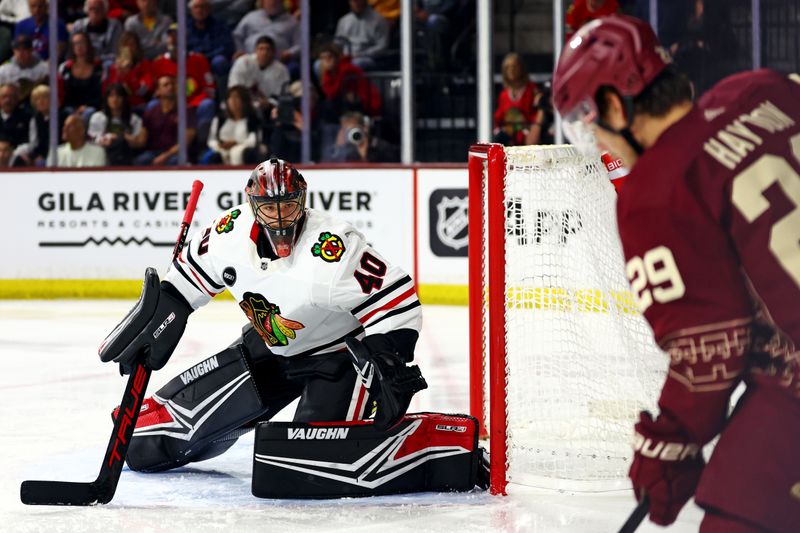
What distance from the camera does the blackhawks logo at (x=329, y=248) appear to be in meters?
3.05

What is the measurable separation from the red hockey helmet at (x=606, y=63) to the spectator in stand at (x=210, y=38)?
7.00 meters

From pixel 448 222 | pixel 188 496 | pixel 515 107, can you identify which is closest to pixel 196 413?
pixel 188 496

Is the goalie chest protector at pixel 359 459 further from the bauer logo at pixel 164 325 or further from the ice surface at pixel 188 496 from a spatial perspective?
the bauer logo at pixel 164 325

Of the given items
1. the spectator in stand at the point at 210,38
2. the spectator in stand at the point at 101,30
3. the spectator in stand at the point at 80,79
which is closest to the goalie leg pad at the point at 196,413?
the spectator in stand at the point at 210,38

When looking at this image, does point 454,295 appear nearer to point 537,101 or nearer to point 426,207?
point 426,207

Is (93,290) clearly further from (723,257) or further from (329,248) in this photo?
(723,257)

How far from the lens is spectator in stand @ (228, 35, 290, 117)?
8086 millimetres

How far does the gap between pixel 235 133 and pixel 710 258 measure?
696 centimetres

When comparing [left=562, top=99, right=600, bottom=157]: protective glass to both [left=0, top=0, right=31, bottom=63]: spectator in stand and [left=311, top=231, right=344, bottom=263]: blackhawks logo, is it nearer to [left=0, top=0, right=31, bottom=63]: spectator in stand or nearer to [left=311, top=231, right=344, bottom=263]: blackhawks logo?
[left=311, top=231, right=344, bottom=263]: blackhawks logo

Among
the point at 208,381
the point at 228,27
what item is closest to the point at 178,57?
the point at 228,27

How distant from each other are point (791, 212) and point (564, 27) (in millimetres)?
6544

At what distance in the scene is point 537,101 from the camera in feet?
25.6

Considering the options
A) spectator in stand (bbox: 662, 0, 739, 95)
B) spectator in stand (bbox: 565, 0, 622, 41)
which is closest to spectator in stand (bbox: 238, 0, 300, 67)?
spectator in stand (bbox: 565, 0, 622, 41)

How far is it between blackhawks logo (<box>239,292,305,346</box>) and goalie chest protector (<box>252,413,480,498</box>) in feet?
0.72
